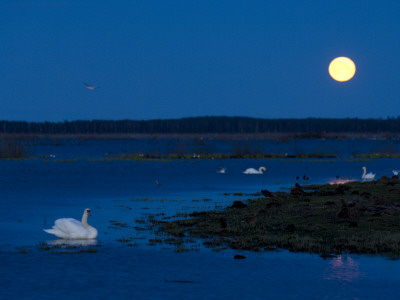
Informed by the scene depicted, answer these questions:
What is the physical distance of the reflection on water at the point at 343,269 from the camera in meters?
13.7

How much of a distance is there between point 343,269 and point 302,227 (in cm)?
535

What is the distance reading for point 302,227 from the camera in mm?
19781

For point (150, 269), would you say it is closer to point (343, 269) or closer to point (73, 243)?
point (73, 243)

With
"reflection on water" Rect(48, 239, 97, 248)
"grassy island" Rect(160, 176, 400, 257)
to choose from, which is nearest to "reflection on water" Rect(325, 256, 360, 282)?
"grassy island" Rect(160, 176, 400, 257)

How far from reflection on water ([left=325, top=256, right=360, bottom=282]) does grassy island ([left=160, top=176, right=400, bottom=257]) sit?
0.73 m

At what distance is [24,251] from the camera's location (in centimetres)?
1667

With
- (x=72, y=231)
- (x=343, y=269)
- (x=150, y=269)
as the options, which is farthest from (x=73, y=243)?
(x=343, y=269)

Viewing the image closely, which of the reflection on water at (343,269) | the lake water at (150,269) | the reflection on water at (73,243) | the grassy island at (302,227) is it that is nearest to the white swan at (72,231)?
the reflection on water at (73,243)

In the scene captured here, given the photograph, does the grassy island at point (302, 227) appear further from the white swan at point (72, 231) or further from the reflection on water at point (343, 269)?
the white swan at point (72, 231)

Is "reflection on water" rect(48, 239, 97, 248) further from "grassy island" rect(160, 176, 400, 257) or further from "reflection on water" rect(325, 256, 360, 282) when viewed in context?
"reflection on water" rect(325, 256, 360, 282)

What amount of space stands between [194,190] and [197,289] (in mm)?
23671

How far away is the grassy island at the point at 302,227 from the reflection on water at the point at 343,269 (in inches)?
28.6

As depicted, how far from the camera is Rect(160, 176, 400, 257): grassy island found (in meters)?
17.0

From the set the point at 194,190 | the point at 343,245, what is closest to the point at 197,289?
the point at 343,245
